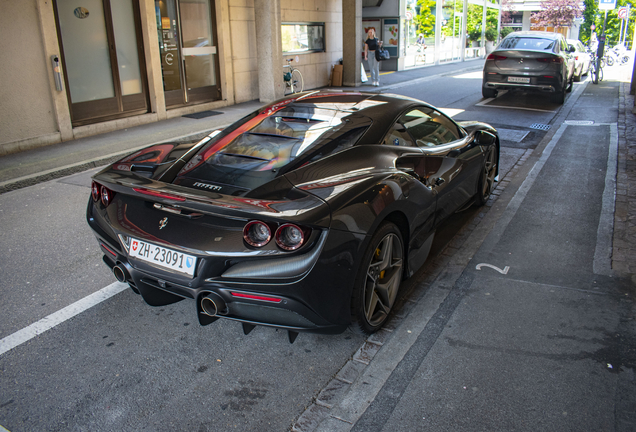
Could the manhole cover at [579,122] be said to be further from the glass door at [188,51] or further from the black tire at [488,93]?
the glass door at [188,51]

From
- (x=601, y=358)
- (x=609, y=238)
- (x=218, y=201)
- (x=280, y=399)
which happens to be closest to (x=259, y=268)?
(x=218, y=201)

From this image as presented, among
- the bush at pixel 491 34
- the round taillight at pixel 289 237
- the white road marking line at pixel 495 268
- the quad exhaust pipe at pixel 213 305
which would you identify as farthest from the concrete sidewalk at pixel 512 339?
the bush at pixel 491 34

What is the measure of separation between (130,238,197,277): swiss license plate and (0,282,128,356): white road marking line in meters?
1.04

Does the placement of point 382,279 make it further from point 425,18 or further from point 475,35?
point 475,35

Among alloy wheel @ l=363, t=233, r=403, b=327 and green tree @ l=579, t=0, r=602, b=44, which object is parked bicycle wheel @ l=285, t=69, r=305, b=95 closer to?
alloy wheel @ l=363, t=233, r=403, b=327

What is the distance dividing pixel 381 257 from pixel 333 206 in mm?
689

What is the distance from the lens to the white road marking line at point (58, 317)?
331cm


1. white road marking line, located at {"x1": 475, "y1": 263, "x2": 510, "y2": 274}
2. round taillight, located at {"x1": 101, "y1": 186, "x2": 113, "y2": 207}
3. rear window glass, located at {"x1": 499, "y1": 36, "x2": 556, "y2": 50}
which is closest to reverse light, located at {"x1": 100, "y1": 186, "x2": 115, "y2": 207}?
round taillight, located at {"x1": 101, "y1": 186, "x2": 113, "y2": 207}

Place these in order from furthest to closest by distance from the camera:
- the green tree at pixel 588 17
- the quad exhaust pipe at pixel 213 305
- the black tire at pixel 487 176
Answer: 1. the green tree at pixel 588 17
2. the black tire at pixel 487 176
3. the quad exhaust pipe at pixel 213 305

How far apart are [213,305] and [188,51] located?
35.7 feet

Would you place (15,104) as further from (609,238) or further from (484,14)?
(484,14)

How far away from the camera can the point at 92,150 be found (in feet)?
28.6

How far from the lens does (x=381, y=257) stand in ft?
10.8

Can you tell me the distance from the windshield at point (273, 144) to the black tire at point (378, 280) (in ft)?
2.29
